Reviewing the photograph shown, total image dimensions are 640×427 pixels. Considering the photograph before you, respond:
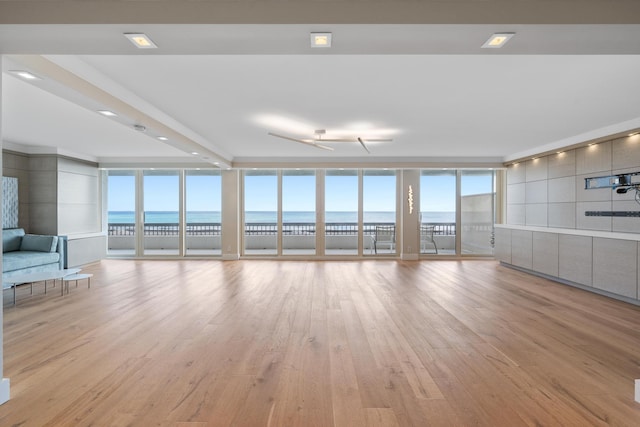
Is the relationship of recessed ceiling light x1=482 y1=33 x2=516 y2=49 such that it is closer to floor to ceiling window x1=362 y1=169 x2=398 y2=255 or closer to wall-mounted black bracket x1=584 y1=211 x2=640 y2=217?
wall-mounted black bracket x1=584 y1=211 x2=640 y2=217

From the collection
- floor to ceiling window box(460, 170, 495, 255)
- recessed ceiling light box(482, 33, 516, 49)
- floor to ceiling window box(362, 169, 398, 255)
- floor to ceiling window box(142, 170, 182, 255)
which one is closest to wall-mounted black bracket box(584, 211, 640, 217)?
floor to ceiling window box(460, 170, 495, 255)

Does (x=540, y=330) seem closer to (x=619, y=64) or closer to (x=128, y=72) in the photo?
(x=619, y=64)

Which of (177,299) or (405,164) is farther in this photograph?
(405,164)

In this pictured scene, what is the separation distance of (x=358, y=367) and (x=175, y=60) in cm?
307

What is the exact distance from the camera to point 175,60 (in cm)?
301

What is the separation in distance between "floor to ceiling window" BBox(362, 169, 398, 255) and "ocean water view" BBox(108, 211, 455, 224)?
0.09ft

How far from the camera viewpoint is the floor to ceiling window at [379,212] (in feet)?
29.1

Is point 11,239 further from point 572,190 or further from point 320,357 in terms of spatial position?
point 572,190

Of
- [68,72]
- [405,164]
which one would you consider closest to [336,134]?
[405,164]

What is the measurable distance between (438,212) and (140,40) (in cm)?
809

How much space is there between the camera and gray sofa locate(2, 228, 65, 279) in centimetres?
566

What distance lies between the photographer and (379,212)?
8922 mm

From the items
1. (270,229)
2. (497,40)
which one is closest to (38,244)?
(270,229)

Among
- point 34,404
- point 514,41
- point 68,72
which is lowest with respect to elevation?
point 34,404
